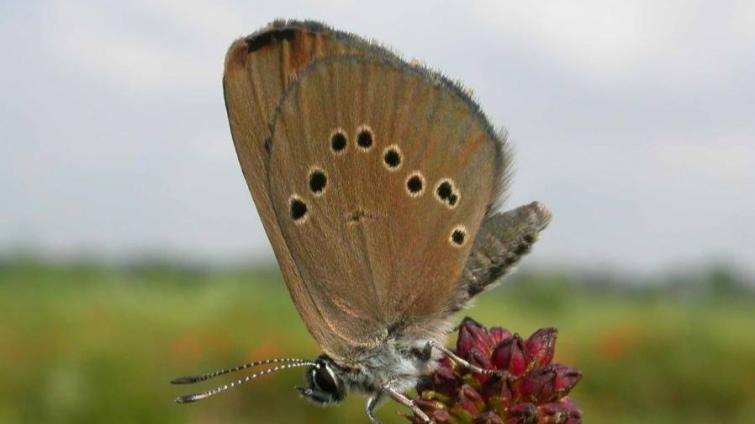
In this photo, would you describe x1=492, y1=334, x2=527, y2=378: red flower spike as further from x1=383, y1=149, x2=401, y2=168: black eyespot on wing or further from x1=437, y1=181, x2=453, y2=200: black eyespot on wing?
x1=383, y1=149, x2=401, y2=168: black eyespot on wing

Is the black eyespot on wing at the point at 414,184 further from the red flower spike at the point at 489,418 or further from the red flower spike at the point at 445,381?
the red flower spike at the point at 489,418

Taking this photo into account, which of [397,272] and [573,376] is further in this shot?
[397,272]

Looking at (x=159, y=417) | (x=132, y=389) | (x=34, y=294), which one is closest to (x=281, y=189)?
(x=159, y=417)

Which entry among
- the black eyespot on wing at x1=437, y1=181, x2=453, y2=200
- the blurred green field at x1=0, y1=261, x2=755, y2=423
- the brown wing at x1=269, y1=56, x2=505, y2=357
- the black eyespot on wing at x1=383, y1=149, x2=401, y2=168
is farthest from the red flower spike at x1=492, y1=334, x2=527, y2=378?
the blurred green field at x1=0, y1=261, x2=755, y2=423

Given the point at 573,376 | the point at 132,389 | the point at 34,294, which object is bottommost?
the point at 34,294

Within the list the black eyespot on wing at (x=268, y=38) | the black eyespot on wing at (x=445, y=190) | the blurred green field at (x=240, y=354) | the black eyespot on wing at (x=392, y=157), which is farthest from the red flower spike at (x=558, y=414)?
the blurred green field at (x=240, y=354)

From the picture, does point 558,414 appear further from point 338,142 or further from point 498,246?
point 338,142

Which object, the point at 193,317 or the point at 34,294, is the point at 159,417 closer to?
the point at 193,317

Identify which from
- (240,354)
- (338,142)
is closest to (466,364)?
(338,142)
